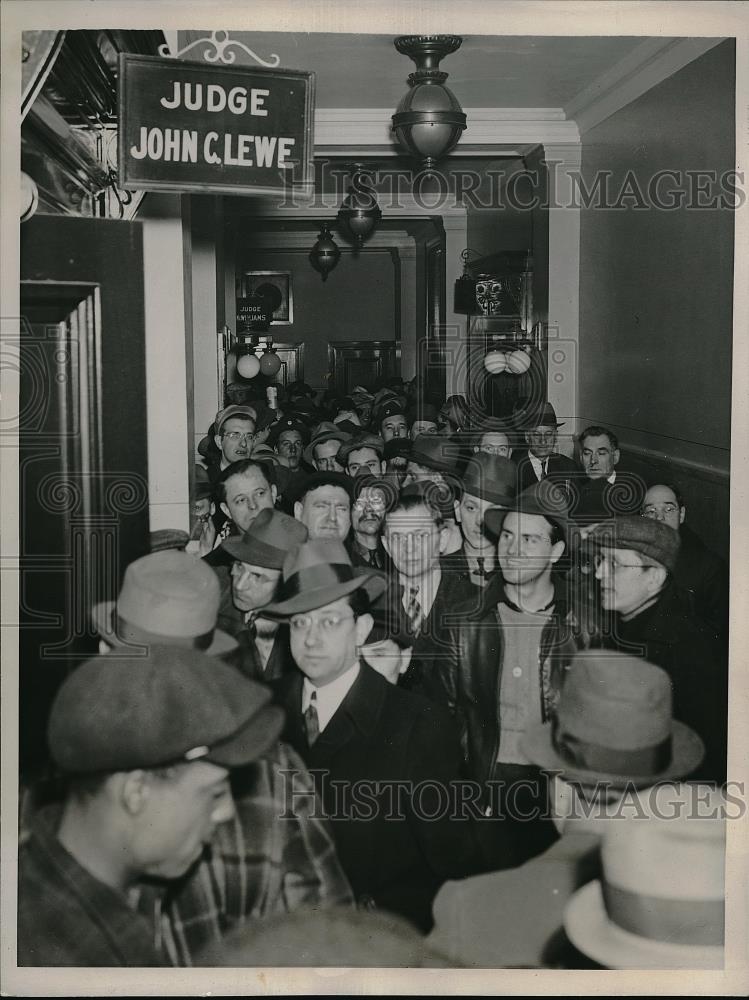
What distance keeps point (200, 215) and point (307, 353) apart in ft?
15.4

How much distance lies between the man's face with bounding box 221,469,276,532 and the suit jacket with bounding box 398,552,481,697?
653 mm

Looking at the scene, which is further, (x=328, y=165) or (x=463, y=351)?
(x=463, y=351)

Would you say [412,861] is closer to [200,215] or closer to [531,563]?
[531,563]

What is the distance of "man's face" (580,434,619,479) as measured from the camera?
12.9 ft

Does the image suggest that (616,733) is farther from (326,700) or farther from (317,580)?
(317,580)

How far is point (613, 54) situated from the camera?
179 inches

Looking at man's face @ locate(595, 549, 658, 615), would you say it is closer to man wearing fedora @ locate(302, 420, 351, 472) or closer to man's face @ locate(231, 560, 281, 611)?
man's face @ locate(231, 560, 281, 611)

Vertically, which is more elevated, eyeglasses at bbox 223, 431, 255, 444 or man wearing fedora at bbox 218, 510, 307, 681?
eyeglasses at bbox 223, 431, 255, 444

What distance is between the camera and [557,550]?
257cm

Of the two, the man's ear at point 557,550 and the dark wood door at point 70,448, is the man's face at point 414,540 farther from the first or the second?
the dark wood door at point 70,448

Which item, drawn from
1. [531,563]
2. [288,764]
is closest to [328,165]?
[531,563]

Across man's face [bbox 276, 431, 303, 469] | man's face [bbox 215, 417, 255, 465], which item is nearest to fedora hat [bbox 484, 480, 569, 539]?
man's face [bbox 215, 417, 255, 465]

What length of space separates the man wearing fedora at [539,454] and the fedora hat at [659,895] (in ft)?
3.02

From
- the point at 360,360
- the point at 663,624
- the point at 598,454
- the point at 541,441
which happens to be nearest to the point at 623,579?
the point at 663,624
